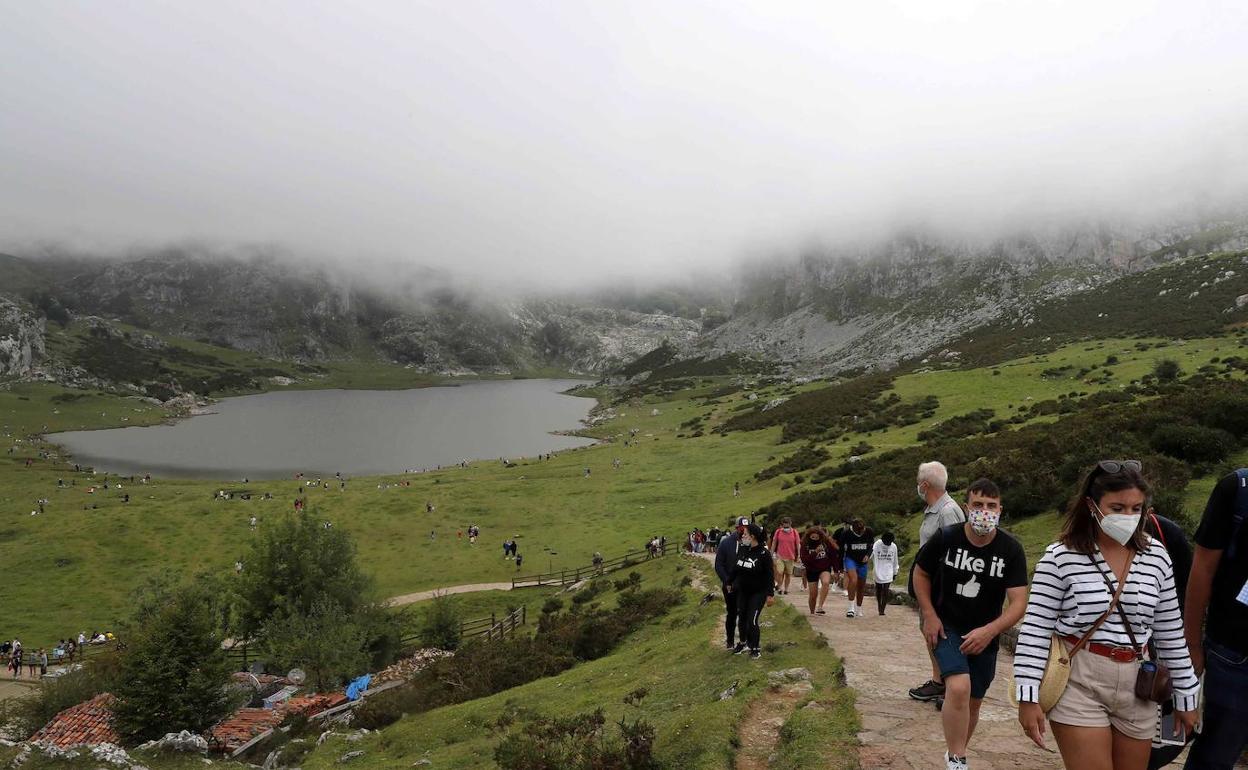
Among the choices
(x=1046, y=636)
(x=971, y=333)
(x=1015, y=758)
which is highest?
(x=971, y=333)

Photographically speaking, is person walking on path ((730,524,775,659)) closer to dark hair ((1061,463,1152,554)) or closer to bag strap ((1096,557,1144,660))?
dark hair ((1061,463,1152,554))

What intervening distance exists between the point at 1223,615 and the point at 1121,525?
0.91m

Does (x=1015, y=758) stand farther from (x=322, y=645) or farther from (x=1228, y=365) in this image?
(x=1228, y=365)

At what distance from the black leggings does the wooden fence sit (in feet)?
89.1

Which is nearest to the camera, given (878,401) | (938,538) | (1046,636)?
(1046,636)

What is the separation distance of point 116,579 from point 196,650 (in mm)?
33848

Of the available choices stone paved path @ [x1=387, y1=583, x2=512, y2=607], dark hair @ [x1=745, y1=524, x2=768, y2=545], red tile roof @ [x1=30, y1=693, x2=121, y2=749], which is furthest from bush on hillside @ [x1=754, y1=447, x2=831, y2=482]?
red tile roof @ [x1=30, y1=693, x2=121, y2=749]

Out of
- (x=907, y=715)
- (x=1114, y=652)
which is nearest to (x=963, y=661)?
(x=1114, y=652)

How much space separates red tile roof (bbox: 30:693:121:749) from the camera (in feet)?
74.4

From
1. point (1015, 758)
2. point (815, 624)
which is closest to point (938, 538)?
point (1015, 758)

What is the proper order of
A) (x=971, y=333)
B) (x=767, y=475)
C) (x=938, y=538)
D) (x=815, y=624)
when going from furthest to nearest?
(x=971, y=333) → (x=767, y=475) → (x=815, y=624) → (x=938, y=538)

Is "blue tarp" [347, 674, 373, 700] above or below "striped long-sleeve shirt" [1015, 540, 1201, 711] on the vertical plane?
below

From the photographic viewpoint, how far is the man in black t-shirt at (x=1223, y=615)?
13.5 feet

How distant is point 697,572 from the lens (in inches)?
1117
